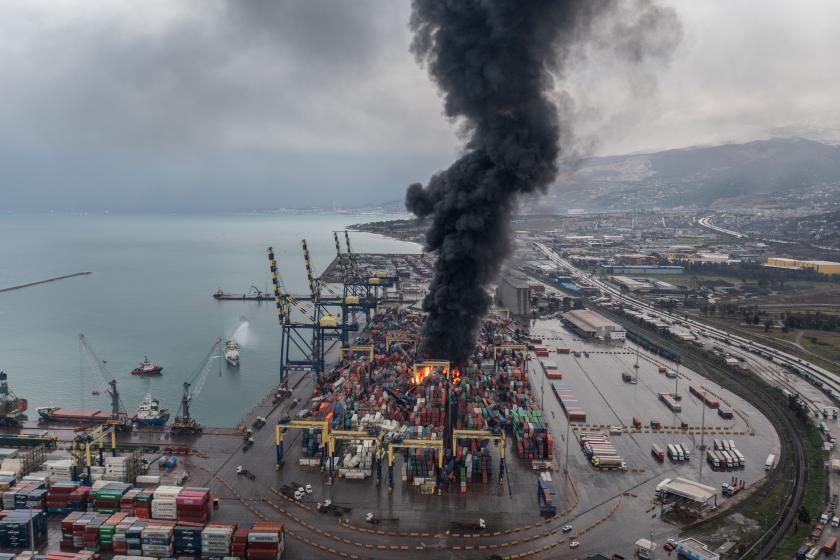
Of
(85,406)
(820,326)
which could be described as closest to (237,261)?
(85,406)

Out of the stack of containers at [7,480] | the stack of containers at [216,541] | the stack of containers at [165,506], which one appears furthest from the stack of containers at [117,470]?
the stack of containers at [216,541]

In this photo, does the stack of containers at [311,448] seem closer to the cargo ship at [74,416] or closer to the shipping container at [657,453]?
the cargo ship at [74,416]

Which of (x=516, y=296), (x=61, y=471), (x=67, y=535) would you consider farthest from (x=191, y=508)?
(x=516, y=296)

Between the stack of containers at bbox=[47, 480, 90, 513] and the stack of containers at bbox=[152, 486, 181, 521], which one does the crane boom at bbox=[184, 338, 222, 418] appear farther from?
the stack of containers at bbox=[152, 486, 181, 521]

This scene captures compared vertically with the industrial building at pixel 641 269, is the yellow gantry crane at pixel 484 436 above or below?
below

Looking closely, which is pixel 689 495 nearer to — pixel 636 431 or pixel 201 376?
pixel 636 431
